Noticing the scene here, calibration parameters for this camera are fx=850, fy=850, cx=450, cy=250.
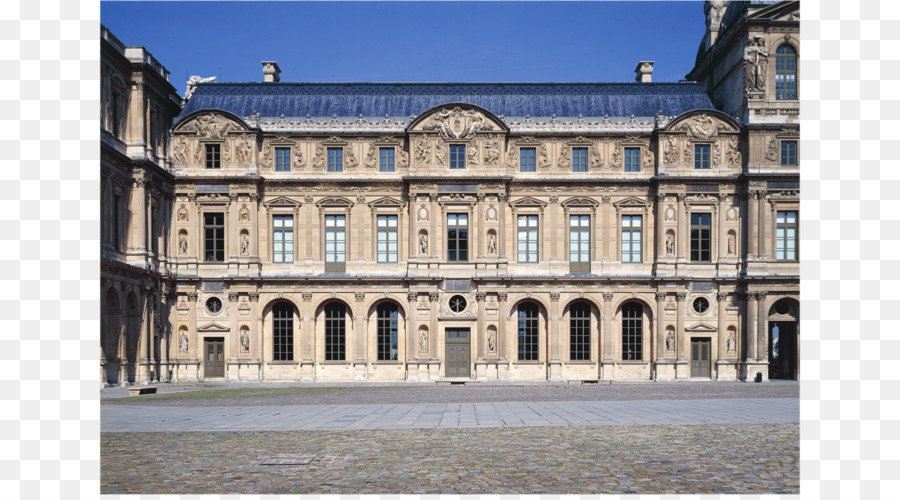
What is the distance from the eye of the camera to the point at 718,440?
17047mm

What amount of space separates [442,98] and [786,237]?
2159 centimetres

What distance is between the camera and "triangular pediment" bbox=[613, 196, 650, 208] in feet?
161

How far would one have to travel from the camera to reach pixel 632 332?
49.2 meters

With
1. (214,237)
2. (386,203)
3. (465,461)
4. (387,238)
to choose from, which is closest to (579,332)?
(387,238)

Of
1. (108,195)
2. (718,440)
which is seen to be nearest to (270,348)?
(108,195)

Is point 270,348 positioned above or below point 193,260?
below

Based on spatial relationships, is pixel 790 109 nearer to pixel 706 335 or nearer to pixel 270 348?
pixel 706 335

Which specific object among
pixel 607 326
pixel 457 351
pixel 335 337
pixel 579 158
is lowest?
pixel 457 351

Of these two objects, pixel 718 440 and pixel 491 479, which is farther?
pixel 718 440

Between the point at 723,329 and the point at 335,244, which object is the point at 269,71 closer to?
the point at 335,244

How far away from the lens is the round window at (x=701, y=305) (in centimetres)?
4862

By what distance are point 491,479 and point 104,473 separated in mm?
5939

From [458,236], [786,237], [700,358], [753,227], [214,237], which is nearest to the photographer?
[753,227]
